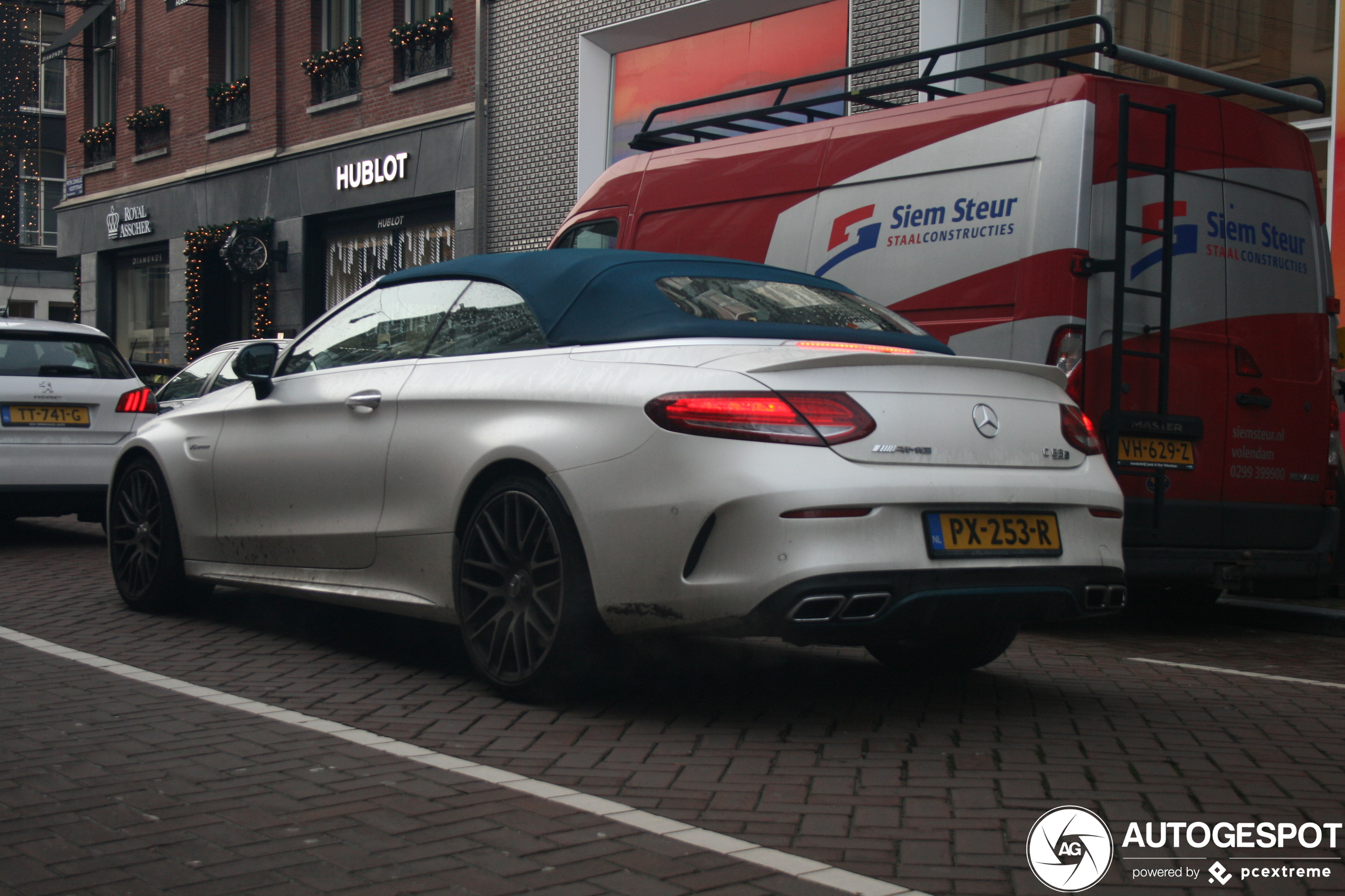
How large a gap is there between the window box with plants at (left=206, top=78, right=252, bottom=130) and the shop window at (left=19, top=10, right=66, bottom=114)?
19606 millimetres

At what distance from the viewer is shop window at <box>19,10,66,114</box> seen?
42219 mm

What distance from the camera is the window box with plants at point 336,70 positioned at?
21641 mm

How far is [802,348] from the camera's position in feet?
14.7

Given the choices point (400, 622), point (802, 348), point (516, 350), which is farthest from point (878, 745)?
point (400, 622)

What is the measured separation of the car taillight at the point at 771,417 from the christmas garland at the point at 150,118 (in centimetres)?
2501

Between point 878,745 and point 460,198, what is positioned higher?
point 460,198

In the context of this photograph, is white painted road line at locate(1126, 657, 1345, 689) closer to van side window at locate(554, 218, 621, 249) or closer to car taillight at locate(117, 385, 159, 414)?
van side window at locate(554, 218, 621, 249)

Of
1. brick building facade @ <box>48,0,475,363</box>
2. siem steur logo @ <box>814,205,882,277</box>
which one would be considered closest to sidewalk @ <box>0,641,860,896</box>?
siem steur logo @ <box>814,205,882,277</box>

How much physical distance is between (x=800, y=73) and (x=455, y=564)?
1142 centimetres

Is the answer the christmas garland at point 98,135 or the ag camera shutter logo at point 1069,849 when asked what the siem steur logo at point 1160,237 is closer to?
the ag camera shutter logo at point 1069,849

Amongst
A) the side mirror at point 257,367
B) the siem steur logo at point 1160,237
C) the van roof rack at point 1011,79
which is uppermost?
the van roof rack at point 1011,79

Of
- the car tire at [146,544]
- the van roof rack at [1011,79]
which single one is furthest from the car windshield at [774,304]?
the car tire at [146,544]

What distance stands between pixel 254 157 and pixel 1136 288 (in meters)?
19.8

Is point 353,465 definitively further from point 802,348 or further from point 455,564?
point 802,348
